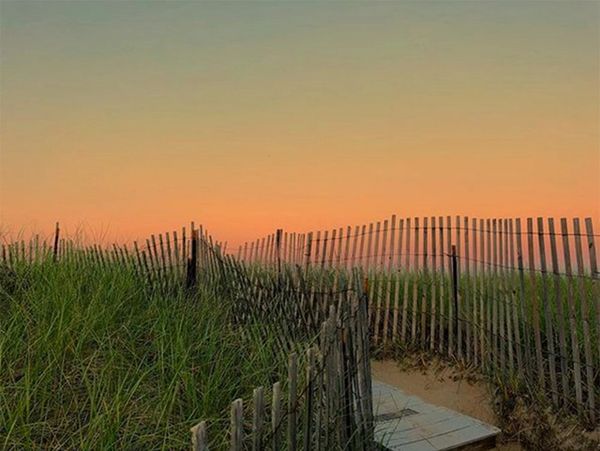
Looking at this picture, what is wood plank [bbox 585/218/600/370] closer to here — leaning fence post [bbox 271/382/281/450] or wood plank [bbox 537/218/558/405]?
wood plank [bbox 537/218/558/405]

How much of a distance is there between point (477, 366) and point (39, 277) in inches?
206

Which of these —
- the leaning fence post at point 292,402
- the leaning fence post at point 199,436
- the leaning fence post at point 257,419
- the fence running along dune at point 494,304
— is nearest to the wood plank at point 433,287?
the fence running along dune at point 494,304

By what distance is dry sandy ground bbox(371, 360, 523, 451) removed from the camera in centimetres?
667

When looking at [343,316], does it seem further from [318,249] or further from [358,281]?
[318,249]

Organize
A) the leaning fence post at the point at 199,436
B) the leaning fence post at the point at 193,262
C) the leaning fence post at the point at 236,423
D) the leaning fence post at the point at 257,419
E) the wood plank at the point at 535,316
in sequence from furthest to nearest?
the leaning fence post at the point at 193,262 → the wood plank at the point at 535,316 → the leaning fence post at the point at 257,419 → the leaning fence post at the point at 236,423 → the leaning fence post at the point at 199,436

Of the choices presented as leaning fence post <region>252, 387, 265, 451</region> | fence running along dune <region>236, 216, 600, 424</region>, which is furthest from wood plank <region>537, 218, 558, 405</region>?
leaning fence post <region>252, 387, 265, 451</region>

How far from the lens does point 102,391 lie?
3.71 metres

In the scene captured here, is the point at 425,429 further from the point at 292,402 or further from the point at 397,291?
the point at 397,291

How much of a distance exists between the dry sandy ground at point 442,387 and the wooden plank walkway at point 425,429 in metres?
0.60

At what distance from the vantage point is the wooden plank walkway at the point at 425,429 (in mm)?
5004

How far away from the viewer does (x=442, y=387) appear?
736 cm

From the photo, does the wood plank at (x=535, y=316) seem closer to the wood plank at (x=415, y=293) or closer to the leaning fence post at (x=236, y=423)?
the wood plank at (x=415, y=293)

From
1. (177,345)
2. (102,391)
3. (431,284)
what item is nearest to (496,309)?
(431,284)

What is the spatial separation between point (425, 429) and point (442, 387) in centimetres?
206
